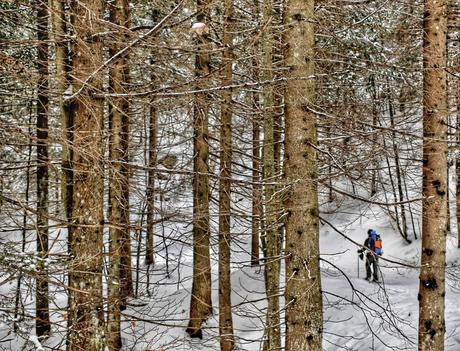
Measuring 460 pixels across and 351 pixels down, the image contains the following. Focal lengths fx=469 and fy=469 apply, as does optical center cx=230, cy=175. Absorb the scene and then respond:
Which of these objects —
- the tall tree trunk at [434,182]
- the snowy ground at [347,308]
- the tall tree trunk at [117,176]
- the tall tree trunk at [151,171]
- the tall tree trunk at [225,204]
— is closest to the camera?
the tall tree trunk at [117,176]

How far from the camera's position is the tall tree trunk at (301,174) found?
4703mm

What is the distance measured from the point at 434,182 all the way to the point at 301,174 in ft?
8.89

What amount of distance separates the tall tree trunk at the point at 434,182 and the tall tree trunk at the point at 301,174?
2.49 metres

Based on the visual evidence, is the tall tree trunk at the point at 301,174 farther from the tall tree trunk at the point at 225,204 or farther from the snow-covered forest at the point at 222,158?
the tall tree trunk at the point at 225,204

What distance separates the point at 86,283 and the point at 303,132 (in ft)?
8.88

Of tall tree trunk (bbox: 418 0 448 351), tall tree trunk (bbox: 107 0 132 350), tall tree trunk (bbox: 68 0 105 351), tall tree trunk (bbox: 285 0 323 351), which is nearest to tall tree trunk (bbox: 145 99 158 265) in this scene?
tall tree trunk (bbox: 107 0 132 350)

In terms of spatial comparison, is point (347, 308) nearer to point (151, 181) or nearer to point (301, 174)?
point (151, 181)

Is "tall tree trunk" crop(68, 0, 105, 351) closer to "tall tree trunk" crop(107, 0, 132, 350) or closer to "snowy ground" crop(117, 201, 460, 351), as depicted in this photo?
"tall tree trunk" crop(107, 0, 132, 350)

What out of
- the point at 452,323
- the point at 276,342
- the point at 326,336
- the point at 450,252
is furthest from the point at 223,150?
the point at 450,252

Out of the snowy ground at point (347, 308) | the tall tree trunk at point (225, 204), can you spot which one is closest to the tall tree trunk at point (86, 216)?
the snowy ground at point (347, 308)

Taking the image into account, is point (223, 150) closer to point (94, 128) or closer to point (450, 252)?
point (94, 128)

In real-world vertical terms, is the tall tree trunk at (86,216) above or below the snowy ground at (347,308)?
above

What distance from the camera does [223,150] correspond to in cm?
874

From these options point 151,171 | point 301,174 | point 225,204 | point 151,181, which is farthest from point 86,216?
point 151,181
